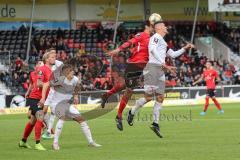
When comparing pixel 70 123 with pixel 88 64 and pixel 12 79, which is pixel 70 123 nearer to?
pixel 88 64

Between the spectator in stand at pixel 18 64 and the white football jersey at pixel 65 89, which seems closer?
the white football jersey at pixel 65 89

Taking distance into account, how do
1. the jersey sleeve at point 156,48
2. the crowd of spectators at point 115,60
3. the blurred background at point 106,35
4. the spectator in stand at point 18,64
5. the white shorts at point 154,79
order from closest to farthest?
1. the jersey sleeve at point 156,48
2. the white shorts at point 154,79
3. the crowd of spectators at point 115,60
4. the spectator in stand at point 18,64
5. the blurred background at point 106,35

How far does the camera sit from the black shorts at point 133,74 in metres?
19.8

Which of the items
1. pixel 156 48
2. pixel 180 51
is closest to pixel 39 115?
pixel 156 48

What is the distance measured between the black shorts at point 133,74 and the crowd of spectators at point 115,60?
15.2 meters

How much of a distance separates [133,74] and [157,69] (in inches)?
77.8

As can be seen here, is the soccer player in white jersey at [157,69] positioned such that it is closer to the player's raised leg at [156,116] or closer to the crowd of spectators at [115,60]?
the player's raised leg at [156,116]

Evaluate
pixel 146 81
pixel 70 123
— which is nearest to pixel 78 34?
pixel 70 123

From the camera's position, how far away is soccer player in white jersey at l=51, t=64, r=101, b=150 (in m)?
Result: 16.2

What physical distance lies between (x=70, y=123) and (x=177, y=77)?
19894 millimetres

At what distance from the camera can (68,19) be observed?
51750 mm

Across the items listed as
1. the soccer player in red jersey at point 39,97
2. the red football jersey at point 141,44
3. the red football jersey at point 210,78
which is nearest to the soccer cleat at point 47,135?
the soccer player in red jersey at point 39,97

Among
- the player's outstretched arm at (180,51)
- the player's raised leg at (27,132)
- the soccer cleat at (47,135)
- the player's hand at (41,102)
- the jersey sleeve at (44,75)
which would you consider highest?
the player's outstretched arm at (180,51)

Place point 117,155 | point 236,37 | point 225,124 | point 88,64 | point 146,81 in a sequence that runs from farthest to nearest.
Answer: point 236,37 < point 88,64 < point 225,124 < point 146,81 < point 117,155
